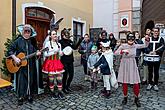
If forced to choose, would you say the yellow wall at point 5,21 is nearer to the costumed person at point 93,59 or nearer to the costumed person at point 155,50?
the costumed person at point 93,59

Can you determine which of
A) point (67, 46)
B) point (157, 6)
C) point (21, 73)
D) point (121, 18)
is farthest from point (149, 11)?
point (21, 73)

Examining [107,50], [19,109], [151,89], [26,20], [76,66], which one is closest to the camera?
[19,109]

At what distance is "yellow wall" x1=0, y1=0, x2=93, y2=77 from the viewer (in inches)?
284

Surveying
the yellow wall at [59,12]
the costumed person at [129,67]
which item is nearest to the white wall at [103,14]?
the yellow wall at [59,12]

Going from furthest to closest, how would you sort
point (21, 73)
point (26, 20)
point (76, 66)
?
point (76, 66), point (26, 20), point (21, 73)

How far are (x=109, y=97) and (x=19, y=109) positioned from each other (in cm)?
219

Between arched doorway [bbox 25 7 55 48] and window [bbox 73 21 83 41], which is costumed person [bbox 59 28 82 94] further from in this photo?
window [bbox 73 21 83 41]

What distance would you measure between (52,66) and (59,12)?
527 cm

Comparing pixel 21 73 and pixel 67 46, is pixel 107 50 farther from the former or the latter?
pixel 21 73

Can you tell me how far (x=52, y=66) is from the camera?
5273 mm

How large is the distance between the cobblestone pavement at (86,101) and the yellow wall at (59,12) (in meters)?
2.11

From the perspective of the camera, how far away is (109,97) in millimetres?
5566

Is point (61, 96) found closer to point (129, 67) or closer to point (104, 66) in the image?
point (104, 66)

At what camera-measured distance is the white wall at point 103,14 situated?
494 inches
